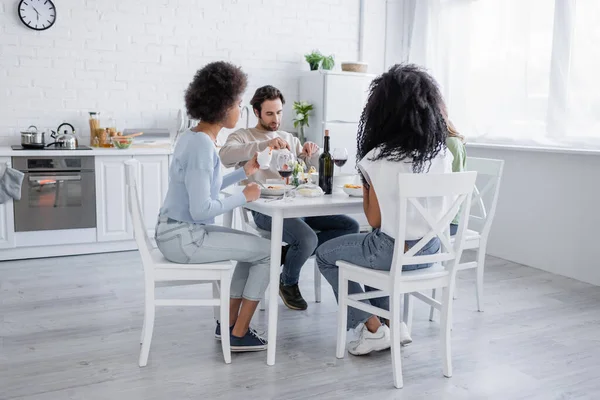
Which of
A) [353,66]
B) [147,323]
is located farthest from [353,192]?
[353,66]

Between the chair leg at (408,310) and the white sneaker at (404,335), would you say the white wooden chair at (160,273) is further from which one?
the chair leg at (408,310)

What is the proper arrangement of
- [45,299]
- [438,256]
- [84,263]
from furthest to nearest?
[84,263] → [45,299] → [438,256]

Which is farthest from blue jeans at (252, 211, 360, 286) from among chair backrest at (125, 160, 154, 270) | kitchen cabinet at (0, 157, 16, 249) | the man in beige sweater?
kitchen cabinet at (0, 157, 16, 249)

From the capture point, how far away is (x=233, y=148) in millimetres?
3195

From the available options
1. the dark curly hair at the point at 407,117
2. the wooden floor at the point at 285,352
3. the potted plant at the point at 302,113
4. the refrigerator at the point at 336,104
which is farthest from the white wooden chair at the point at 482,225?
the potted plant at the point at 302,113

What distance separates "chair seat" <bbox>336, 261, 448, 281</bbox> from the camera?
7.86ft

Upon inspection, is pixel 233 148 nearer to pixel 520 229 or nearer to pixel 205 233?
pixel 205 233

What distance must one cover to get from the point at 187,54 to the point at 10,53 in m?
1.40

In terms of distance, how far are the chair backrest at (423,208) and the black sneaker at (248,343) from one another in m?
0.76

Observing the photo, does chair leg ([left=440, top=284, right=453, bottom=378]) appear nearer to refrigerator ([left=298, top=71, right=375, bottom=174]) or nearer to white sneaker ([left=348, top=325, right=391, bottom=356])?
white sneaker ([left=348, top=325, right=391, bottom=356])

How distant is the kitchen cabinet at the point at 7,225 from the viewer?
4.28 metres

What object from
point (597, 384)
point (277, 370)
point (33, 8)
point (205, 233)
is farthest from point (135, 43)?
point (597, 384)

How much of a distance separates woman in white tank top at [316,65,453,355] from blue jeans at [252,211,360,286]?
71 centimetres

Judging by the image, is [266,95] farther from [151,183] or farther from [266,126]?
[151,183]
